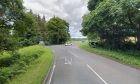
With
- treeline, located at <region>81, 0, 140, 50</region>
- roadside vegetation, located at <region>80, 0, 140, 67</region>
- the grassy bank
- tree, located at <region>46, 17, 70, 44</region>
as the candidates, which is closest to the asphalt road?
the grassy bank

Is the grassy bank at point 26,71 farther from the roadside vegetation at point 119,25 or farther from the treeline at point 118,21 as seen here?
the treeline at point 118,21

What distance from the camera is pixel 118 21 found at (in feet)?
127

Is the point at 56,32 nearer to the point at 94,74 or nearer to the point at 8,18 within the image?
the point at 8,18

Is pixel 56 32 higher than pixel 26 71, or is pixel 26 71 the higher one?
pixel 56 32

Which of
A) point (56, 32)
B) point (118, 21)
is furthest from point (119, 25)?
point (56, 32)

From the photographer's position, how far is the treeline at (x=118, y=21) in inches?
1364

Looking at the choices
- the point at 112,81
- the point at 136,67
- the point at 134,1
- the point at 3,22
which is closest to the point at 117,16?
the point at 134,1

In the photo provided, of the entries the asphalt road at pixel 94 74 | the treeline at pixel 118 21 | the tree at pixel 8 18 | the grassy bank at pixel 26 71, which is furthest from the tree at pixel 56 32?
the asphalt road at pixel 94 74

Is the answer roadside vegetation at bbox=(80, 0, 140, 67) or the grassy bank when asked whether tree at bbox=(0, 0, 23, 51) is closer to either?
the grassy bank

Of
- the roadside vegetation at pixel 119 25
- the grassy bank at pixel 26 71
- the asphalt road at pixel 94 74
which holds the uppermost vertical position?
the roadside vegetation at pixel 119 25

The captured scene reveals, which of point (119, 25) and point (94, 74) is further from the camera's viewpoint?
point (119, 25)

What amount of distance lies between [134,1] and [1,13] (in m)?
15.3

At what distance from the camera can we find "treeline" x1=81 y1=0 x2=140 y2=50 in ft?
114

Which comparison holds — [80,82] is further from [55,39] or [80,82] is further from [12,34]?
[55,39]
